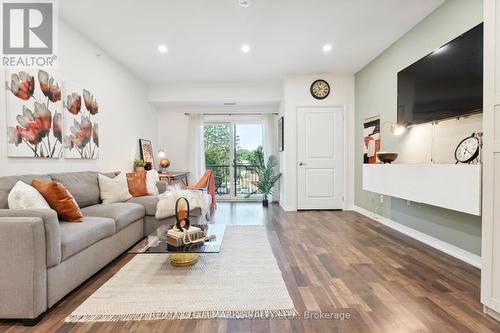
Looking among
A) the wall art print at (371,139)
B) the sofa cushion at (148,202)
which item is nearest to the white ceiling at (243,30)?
the wall art print at (371,139)

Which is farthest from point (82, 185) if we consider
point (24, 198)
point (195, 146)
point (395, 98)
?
point (395, 98)

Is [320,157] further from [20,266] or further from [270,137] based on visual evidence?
[20,266]

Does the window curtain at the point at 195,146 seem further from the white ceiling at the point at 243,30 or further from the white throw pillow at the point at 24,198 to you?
the white throw pillow at the point at 24,198

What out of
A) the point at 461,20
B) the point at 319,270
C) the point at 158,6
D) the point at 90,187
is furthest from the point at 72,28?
the point at 461,20

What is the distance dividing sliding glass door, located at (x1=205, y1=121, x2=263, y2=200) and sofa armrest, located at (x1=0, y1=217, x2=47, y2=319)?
511cm

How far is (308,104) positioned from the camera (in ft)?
17.1

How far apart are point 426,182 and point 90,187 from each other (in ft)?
12.0

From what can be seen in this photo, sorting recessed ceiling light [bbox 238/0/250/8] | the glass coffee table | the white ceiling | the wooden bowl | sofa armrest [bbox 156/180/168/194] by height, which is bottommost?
the glass coffee table

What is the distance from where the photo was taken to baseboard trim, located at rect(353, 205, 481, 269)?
2517 mm

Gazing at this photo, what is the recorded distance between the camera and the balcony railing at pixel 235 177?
264 inches

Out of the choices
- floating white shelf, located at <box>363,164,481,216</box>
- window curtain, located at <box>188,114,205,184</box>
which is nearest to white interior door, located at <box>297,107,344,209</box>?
floating white shelf, located at <box>363,164,481,216</box>

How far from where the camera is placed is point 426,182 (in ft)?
8.95

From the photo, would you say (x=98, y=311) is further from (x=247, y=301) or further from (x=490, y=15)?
(x=490, y=15)

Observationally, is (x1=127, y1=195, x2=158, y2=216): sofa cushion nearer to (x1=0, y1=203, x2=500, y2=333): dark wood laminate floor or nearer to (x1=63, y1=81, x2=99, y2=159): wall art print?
(x1=0, y1=203, x2=500, y2=333): dark wood laminate floor
